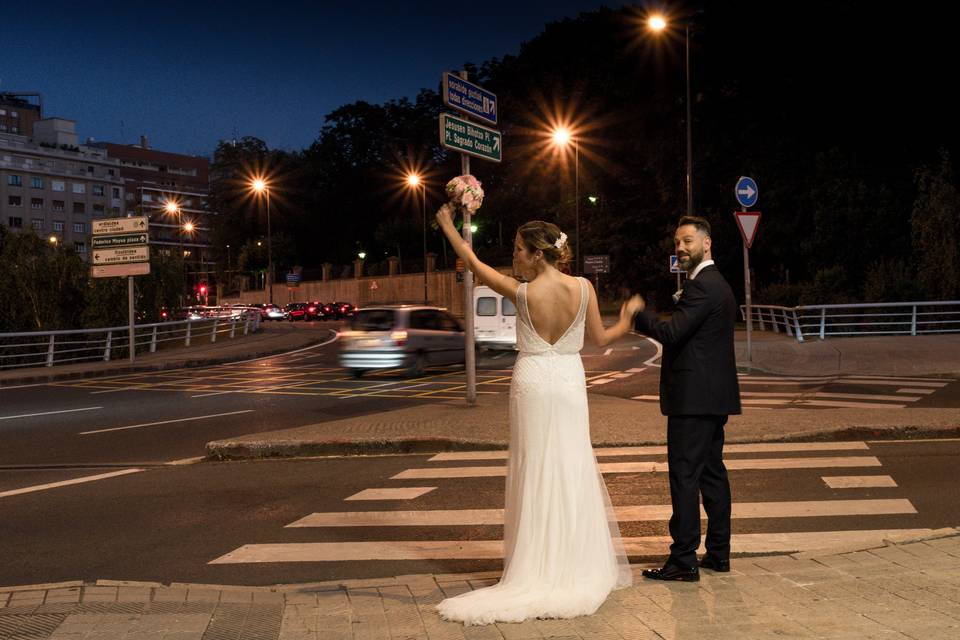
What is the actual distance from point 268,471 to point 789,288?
3004 centimetres

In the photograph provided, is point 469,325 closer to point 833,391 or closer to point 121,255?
point 833,391

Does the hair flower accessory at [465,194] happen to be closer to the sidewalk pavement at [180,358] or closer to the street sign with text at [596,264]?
the sidewalk pavement at [180,358]

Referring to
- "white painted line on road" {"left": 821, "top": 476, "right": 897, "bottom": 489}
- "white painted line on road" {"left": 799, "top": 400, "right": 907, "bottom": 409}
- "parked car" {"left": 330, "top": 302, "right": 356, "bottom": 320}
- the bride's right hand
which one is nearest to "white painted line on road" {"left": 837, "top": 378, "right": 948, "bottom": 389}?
"white painted line on road" {"left": 799, "top": 400, "right": 907, "bottom": 409}

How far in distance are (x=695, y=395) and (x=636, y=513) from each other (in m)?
2.25

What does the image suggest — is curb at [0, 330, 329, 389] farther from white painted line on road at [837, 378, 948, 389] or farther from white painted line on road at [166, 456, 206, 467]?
white painted line on road at [837, 378, 948, 389]

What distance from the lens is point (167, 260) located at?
3494cm

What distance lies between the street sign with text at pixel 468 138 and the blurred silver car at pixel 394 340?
774cm

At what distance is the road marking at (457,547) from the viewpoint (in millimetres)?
5887

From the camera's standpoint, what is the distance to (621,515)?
22.8 ft

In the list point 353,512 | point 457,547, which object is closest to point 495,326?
point 353,512

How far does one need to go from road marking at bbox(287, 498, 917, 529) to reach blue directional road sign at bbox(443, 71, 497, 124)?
742cm

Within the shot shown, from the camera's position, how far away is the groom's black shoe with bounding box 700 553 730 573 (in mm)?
5055

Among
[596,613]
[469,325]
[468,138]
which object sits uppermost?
[468,138]

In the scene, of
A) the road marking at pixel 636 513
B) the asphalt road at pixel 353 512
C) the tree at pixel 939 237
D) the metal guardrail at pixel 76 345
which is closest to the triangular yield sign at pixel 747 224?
the asphalt road at pixel 353 512
